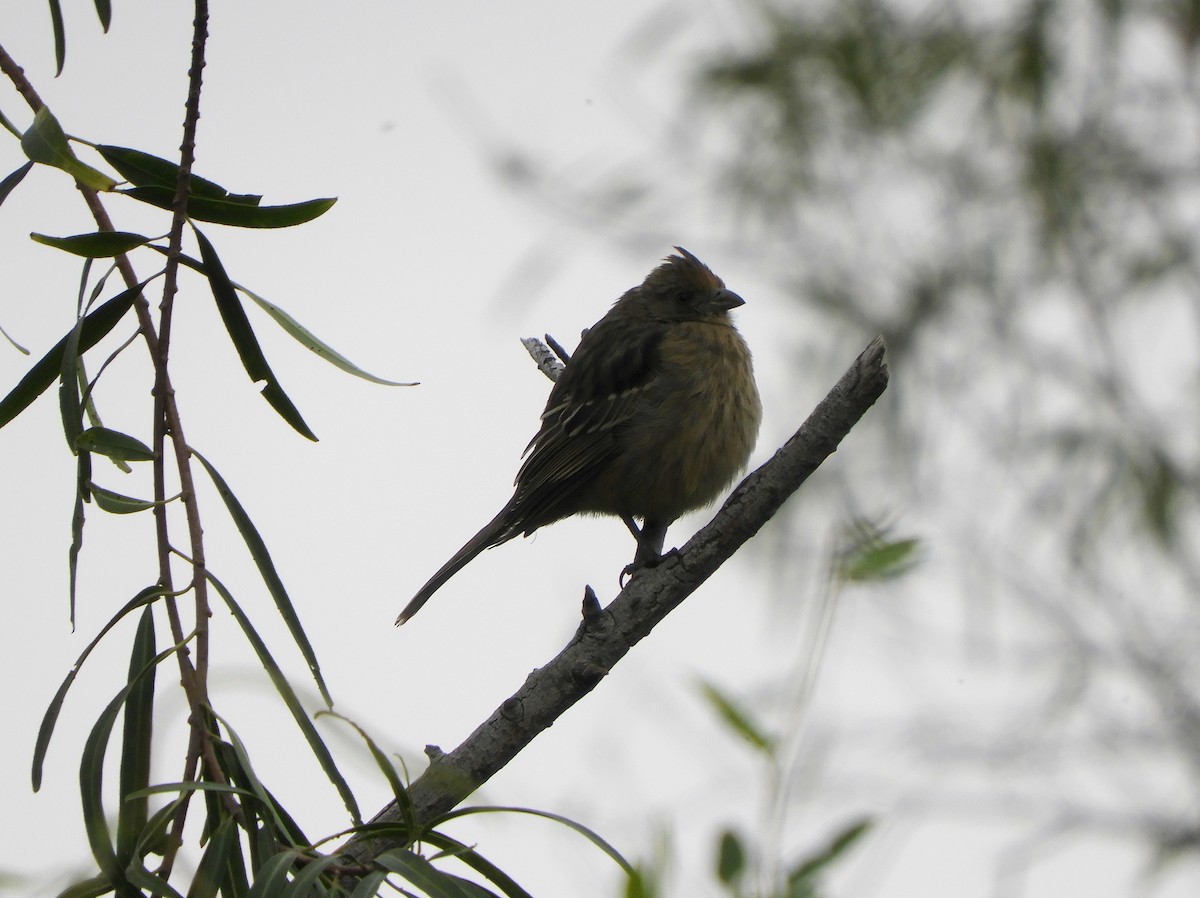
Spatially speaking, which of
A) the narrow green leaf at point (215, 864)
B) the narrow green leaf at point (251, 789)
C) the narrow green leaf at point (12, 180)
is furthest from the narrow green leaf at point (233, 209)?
the narrow green leaf at point (215, 864)

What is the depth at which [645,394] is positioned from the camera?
17.0ft

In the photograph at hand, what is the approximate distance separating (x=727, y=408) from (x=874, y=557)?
317 cm

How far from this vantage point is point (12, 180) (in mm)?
2158

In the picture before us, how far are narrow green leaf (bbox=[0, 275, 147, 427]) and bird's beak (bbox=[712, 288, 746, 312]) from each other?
3.81 meters

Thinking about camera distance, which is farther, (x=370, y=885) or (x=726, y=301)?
(x=726, y=301)

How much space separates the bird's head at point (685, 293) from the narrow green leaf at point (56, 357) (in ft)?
12.4

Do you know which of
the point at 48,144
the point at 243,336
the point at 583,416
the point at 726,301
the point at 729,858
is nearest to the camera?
the point at 729,858

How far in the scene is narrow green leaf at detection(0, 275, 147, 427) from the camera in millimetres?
2094

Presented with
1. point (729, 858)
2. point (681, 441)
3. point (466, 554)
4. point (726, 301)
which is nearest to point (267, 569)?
point (729, 858)

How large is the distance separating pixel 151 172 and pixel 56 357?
34 centimetres

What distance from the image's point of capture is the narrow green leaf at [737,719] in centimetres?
167

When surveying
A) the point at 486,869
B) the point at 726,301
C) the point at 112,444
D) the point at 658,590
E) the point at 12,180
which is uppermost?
the point at 726,301

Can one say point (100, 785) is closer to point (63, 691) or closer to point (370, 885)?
point (63, 691)

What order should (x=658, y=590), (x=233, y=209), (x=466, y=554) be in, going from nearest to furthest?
(x=233, y=209) < (x=658, y=590) < (x=466, y=554)
